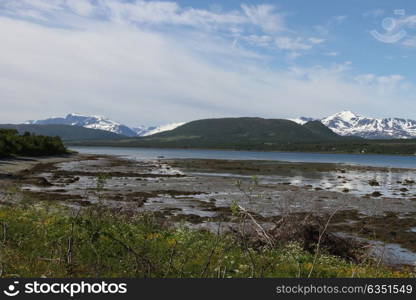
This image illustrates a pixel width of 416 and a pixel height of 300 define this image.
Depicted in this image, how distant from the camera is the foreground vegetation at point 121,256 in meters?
8.16

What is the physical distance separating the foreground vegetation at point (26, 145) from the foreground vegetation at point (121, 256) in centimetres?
7601

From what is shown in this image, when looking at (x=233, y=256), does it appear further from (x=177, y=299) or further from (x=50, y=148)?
(x=50, y=148)

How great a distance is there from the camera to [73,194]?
40.9 m

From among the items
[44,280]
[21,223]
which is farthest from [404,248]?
[44,280]

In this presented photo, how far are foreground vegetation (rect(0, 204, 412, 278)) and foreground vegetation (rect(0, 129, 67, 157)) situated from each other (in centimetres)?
7601

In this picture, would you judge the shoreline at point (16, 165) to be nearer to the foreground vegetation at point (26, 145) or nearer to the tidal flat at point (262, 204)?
the foreground vegetation at point (26, 145)

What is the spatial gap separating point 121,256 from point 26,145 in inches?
3802

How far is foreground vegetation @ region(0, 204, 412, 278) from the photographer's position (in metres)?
8.16
